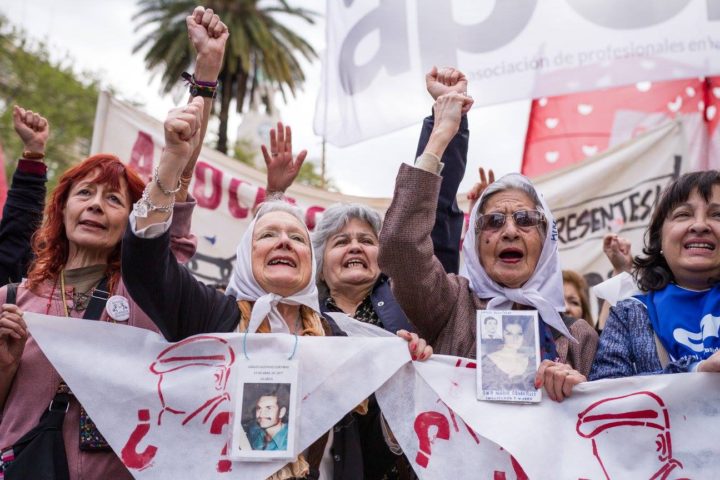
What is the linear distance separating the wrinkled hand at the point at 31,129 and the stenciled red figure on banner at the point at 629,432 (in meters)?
2.27

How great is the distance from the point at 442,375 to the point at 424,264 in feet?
1.16

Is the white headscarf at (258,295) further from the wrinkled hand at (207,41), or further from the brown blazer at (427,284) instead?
the wrinkled hand at (207,41)

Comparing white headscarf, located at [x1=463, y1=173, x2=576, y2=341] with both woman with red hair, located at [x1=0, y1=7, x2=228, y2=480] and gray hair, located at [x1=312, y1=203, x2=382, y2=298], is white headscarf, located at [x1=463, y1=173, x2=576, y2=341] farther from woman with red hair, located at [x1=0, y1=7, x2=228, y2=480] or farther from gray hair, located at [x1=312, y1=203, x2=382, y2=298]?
woman with red hair, located at [x1=0, y1=7, x2=228, y2=480]

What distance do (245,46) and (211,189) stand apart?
47.9 ft

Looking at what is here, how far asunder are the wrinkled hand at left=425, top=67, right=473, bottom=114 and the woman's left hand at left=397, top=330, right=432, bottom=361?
0.82 meters

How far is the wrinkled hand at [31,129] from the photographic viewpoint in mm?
2990

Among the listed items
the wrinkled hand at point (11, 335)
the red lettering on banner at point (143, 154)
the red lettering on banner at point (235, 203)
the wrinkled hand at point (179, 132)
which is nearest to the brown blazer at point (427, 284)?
the wrinkled hand at point (179, 132)

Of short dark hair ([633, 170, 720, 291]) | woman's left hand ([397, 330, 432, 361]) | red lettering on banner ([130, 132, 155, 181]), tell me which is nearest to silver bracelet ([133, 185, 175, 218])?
woman's left hand ([397, 330, 432, 361])

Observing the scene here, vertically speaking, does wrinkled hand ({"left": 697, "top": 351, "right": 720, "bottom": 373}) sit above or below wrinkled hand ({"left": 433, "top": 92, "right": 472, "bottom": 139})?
below

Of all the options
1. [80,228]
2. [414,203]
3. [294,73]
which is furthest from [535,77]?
[294,73]

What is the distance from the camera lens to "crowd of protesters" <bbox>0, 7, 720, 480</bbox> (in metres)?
2.25

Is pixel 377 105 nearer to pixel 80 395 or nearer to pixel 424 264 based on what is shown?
pixel 424 264

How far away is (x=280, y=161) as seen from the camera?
3.54 m

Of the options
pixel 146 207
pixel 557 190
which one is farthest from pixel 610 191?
pixel 146 207
